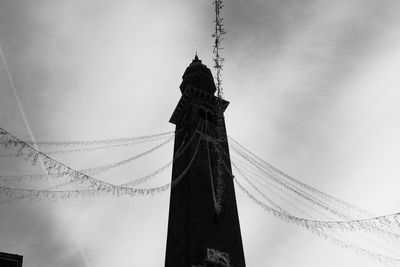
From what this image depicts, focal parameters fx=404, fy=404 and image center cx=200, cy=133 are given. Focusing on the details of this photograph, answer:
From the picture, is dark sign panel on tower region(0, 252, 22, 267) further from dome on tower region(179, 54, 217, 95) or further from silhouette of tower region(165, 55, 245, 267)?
dome on tower region(179, 54, 217, 95)

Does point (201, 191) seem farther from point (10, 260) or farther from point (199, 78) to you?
point (199, 78)

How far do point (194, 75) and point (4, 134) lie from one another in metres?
30.2

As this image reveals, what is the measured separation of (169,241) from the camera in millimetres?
30375

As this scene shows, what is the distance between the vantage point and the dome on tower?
41.9 meters

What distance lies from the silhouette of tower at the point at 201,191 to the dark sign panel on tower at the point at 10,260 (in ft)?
32.6

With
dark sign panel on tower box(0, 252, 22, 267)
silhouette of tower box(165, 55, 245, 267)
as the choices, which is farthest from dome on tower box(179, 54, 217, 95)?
dark sign panel on tower box(0, 252, 22, 267)

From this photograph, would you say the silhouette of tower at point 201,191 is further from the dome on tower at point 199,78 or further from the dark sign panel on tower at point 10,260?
the dark sign panel on tower at point 10,260

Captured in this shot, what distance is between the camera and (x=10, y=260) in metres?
20.8

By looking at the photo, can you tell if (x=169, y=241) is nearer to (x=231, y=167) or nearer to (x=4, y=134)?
(x=231, y=167)

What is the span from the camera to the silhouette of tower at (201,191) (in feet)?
89.8

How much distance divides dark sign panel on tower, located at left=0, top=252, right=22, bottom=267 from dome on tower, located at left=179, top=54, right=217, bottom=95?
24.9m

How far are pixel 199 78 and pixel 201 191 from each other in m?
15.5

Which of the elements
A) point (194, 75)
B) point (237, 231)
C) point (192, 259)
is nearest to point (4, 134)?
point (192, 259)

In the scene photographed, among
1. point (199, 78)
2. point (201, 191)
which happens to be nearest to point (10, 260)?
point (201, 191)
